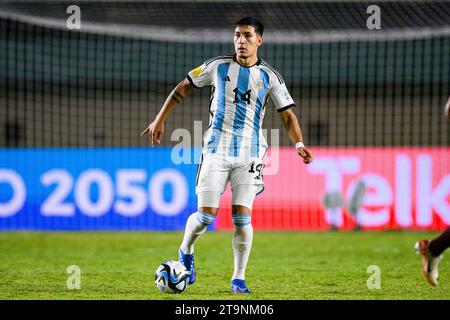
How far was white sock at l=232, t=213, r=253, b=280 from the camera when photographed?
7.32 meters

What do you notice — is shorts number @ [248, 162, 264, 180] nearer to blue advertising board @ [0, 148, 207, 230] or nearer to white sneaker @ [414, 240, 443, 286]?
white sneaker @ [414, 240, 443, 286]

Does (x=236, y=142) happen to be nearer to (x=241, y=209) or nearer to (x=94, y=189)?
(x=241, y=209)

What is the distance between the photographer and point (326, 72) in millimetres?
22234

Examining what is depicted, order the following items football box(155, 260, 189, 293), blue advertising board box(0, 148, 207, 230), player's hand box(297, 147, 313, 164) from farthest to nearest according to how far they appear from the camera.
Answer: blue advertising board box(0, 148, 207, 230) < player's hand box(297, 147, 313, 164) < football box(155, 260, 189, 293)

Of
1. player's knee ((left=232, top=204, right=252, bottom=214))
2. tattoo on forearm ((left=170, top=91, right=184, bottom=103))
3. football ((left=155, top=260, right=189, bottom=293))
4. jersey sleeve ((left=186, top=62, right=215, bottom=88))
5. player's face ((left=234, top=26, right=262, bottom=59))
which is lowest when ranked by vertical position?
football ((left=155, top=260, right=189, bottom=293))

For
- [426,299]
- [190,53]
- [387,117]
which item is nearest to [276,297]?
[426,299]

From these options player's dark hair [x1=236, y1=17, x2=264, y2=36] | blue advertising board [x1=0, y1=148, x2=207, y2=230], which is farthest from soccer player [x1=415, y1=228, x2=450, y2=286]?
blue advertising board [x1=0, y1=148, x2=207, y2=230]

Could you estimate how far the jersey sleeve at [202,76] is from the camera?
24.5 ft

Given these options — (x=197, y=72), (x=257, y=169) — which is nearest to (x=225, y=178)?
(x=257, y=169)

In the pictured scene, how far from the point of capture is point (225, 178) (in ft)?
24.3

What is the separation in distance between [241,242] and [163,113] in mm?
1292

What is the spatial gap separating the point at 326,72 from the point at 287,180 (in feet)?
22.3

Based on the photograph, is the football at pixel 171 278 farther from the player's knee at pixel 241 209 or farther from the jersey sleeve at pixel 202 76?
the jersey sleeve at pixel 202 76

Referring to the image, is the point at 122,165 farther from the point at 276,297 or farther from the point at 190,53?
the point at 276,297
